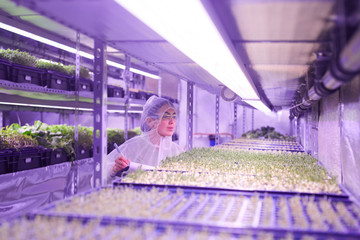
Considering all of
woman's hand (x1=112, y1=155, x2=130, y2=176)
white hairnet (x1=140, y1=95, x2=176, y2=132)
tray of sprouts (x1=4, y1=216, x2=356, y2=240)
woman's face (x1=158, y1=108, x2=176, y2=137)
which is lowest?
woman's hand (x1=112, y1=155, x2=130, y2=176)

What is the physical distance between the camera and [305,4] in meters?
1.16

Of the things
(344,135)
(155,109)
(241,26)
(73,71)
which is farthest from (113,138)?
(241,26)

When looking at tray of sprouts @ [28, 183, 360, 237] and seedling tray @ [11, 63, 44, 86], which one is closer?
tray of sprouts @ [28, 183, 360, 237]

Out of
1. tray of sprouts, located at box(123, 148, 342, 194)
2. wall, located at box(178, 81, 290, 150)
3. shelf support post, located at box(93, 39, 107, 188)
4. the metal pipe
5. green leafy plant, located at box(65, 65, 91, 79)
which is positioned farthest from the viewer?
wall, located at box(178, 81, 290, 150)

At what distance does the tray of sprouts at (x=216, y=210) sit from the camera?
4.22 feet

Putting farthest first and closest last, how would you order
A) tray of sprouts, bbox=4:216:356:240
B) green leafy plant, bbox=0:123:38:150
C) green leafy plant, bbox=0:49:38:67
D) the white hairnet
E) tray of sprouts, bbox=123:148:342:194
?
the white hairnet < green leafy plant, bbox=0:123:38:150 < green leafy plant, bbox=0:49:38:67 < tray of sprouts, bbox=123:148:342:194 < tray of sprouts, bbox=4:216:356:240

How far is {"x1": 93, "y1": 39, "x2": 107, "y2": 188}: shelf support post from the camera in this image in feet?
6.92

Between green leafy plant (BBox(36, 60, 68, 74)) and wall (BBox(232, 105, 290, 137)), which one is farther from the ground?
green leafy plant (BBox(36, 60, 68, 74))

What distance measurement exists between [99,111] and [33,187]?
6.99 feet

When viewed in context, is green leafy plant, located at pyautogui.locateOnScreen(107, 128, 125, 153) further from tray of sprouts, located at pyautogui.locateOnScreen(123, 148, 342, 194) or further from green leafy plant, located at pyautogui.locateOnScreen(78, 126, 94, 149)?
tray of sprouts, located at pyautogui.locateOnScreen(123, 148, 342, 194)

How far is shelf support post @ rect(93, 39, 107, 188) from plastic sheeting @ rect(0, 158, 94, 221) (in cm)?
128

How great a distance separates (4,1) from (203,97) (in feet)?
29.5

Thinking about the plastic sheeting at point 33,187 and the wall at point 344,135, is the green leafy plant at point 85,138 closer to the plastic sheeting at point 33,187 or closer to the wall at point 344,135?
the plastic sheeting at point 33,187

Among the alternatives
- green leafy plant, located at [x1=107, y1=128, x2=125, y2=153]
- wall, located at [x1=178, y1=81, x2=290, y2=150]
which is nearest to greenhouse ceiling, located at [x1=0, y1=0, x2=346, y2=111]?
green leafy plant, located at [x1=107, y1=128, x2=125, y2=153]
